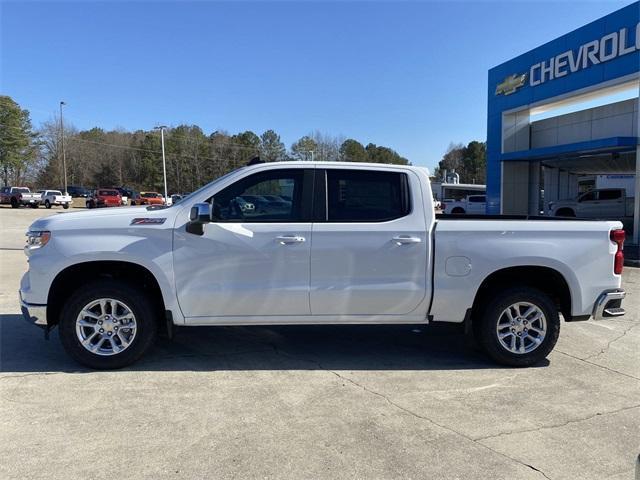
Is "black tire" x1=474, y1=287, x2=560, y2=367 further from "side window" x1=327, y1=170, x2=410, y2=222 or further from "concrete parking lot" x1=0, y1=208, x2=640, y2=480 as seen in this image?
"side window" x1=327, y1=170, x2=410, y2=222

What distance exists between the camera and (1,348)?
5.57m

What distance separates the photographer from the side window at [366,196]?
4984 mm

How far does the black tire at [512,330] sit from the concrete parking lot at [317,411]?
0.13 meters

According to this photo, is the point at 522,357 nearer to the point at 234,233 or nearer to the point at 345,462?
the point at 345,462

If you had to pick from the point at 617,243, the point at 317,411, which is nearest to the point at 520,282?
the point at 617,243

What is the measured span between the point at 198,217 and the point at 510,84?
22.2 m

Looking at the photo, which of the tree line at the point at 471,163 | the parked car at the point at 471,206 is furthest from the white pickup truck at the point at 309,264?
the tree line at the point at 471,163

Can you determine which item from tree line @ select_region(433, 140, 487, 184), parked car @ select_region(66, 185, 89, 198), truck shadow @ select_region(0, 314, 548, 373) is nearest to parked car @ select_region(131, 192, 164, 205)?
parked car @ select_region(66, 185, 89, 198)

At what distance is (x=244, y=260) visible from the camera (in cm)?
481

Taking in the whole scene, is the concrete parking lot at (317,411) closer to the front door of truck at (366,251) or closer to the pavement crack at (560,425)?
the pavement crack at (560,425)

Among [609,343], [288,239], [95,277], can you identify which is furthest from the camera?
[609,343]

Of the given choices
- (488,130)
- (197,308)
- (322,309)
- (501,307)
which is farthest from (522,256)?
(488,130)

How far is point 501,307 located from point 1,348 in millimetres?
5298

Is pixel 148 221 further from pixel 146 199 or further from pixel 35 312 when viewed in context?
pixel 146 199
